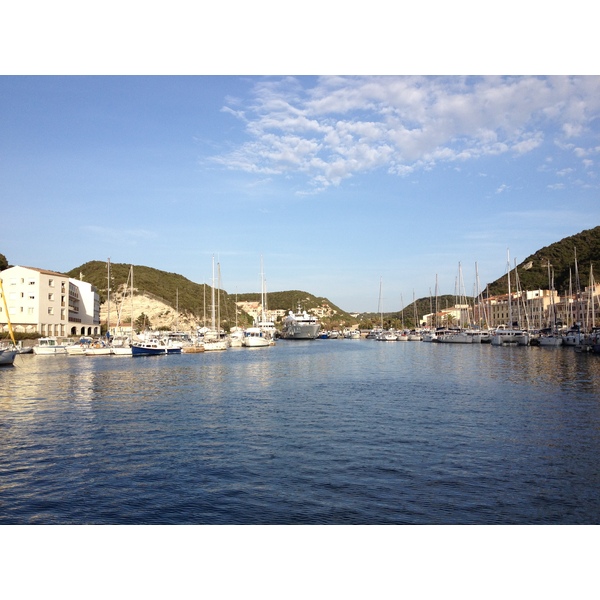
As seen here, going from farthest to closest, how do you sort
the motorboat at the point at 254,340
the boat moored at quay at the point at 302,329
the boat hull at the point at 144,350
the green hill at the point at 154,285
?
the boat moored at quay at the point at 302,329 → the green hill at the point at 154,285 → the motorboat at the point at 254,340 → the boat hull at the point at 144,350

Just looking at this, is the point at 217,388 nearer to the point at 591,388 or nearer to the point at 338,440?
the point at 338,440

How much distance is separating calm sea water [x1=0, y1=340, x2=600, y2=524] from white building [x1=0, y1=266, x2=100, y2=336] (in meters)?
40.3

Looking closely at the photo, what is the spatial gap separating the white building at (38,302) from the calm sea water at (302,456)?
40.3 m

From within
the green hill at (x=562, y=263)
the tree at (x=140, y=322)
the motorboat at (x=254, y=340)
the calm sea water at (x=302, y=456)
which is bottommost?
the calm sea water at (x=302, y=456)

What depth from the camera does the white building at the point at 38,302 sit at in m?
56.1

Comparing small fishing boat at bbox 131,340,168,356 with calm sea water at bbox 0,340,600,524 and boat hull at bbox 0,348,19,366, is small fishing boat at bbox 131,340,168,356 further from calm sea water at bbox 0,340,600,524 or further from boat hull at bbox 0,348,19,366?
calm sea water at bbox 0,340,600,524

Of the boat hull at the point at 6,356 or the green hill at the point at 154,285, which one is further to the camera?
the green hill at the point at 154,285

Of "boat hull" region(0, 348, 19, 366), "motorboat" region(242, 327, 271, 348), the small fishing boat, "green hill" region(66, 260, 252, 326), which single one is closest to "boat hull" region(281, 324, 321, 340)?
"green hill" region(66, 260, 252, 326)

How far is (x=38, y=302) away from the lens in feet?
187

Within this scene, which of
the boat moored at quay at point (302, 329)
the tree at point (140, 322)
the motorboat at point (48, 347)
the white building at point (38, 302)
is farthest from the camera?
the boat moored at quay at point (302, 329)

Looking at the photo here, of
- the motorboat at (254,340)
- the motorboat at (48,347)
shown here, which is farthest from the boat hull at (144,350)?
the motorboat at (254,340)

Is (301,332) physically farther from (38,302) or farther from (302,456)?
(302,456)

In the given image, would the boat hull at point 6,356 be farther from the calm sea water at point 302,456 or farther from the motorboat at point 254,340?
the motorboat at point 254,340

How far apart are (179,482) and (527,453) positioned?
6894 mm
